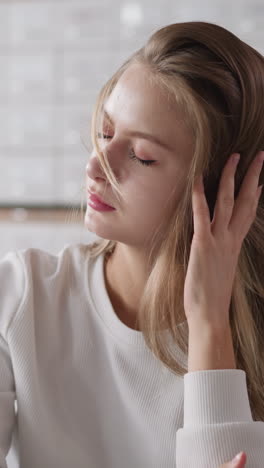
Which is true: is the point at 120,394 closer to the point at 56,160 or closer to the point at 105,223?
the point at 105,223

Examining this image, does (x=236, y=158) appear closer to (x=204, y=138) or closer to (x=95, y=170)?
(x=204, y=138)

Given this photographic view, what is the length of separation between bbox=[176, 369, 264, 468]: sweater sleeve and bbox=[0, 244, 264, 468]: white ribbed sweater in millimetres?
29

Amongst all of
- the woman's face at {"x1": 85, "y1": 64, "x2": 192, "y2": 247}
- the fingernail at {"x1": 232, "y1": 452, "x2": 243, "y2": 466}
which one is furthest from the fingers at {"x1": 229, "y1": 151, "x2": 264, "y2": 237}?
the fingernail at {"x1": 232, "y1": 452, "x2": 243, "y2": 466}

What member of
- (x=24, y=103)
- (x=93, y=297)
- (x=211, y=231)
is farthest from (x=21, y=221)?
(x=211, y=231)

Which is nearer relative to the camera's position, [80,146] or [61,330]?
[61,330]

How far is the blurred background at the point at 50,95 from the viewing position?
2.27 m

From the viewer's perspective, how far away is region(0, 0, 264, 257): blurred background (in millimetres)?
2271

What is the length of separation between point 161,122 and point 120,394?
1.49 ft

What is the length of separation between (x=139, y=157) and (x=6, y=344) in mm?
382

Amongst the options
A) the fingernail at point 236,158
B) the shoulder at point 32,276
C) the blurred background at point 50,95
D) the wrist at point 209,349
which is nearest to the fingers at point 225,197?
the fingernail at point 236,158

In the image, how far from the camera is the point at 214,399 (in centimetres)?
99

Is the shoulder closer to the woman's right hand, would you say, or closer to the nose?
the nose

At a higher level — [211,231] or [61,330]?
[211,231]

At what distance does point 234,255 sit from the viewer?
1.07 m
